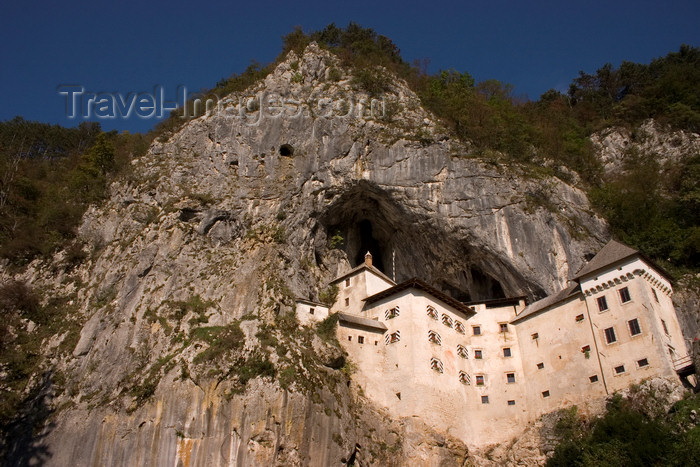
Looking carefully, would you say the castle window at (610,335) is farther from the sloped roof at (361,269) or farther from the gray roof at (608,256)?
the sloped roof at (361,269)

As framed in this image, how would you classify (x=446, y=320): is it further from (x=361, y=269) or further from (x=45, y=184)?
(x=45, y=184)

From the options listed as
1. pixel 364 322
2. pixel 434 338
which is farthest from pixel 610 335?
pixel 364 322

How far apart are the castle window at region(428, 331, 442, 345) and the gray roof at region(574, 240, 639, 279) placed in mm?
8673

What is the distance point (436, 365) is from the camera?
32.4 m

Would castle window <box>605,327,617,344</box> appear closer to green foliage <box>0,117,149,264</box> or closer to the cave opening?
the cave opening

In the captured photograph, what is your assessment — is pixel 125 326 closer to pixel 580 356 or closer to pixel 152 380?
pixel 152 380

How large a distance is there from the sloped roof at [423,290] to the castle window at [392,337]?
279 centimetres

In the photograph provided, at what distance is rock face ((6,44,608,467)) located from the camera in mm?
26984

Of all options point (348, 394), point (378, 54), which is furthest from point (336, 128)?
point (348, 394)

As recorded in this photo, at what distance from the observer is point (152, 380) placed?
28219mm

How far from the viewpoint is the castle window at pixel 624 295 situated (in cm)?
2967

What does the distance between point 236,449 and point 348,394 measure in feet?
23.1

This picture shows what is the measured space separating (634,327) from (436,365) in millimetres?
10647

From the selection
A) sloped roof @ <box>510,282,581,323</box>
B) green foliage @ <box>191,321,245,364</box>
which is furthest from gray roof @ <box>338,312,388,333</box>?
sloped roof @ <box>510,282,581,323</box>
